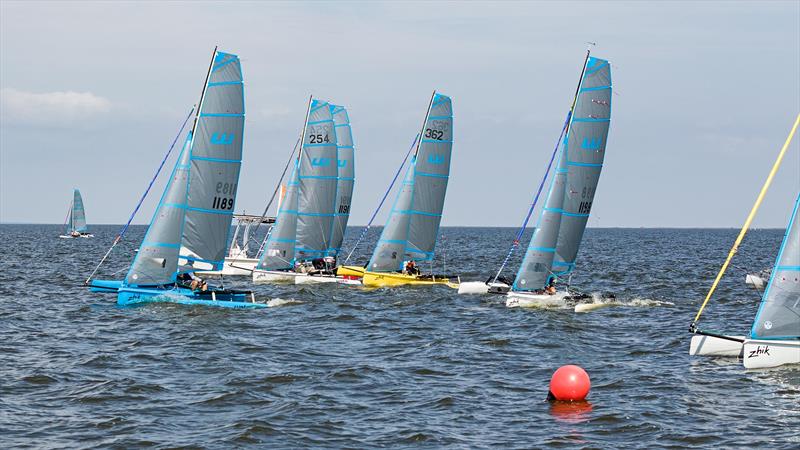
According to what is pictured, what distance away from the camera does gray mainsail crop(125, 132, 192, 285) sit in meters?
35.2

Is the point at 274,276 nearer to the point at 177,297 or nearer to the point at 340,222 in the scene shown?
the point at 340,222

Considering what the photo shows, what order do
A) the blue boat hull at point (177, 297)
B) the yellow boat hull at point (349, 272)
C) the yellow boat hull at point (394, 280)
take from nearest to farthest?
1. the blue boat hull at point (177, 297)
2. the yellow boat hull at point (394, 280)
3. the yellow boat hull at point (349, 272)

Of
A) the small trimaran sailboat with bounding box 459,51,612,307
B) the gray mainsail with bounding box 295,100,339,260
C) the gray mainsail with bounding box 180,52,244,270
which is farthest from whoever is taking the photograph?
the gray mainsail with bounding box 295,100,339,260

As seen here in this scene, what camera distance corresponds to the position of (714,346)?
27031mm

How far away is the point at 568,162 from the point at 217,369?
19262 mm

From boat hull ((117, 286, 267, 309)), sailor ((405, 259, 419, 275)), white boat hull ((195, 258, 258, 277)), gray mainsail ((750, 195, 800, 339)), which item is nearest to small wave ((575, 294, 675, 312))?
sailor ((405, 259, 419, 275))

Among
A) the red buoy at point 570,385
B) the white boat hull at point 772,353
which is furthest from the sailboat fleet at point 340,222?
the red buoy at point 570,385

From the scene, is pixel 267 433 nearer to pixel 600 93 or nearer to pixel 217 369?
pixel 217 369

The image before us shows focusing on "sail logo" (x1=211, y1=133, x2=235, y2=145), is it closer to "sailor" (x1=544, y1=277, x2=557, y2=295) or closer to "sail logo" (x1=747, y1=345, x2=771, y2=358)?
"sailor" (x1=544, y1=277, x2=557, y2=295)

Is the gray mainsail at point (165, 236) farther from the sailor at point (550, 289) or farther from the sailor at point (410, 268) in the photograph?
the sailor at point (410, 268)

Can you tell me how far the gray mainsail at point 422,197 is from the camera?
4831 centimetres

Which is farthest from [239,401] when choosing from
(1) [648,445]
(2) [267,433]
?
(1) [648,445]

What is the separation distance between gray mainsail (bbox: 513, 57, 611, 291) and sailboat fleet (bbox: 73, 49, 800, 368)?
4 centimetres

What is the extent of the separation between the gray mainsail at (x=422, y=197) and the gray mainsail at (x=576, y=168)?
1026 centimetres
